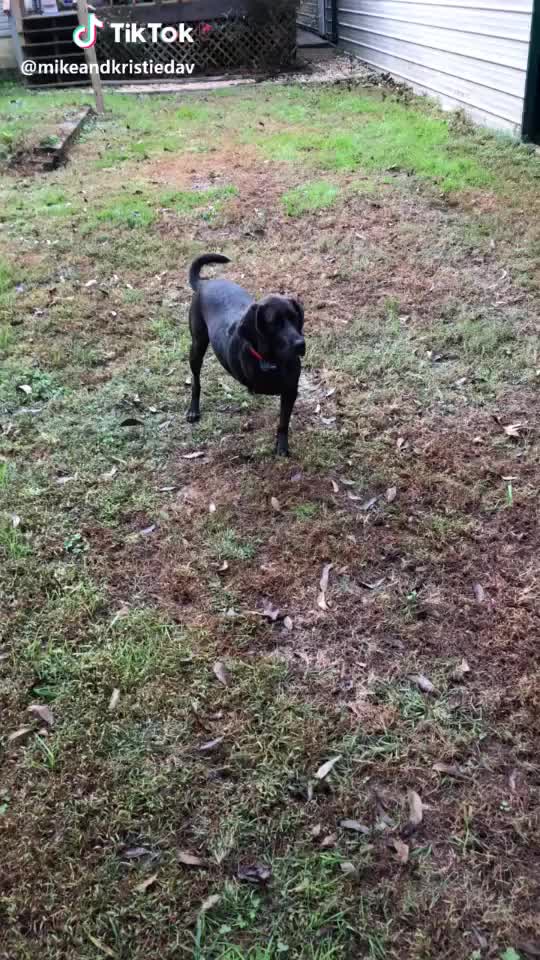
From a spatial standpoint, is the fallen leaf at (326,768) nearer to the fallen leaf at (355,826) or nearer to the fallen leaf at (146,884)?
the fallen leaf at (355,826)

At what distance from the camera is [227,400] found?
398 cm

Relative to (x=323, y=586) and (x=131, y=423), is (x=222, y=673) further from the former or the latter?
(x=131, y=423)

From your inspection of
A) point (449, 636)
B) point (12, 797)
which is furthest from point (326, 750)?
point (12, 797)

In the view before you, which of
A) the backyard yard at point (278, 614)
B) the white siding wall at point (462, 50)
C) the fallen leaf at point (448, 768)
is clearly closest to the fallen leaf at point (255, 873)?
the backyard yard at point (278, 614)

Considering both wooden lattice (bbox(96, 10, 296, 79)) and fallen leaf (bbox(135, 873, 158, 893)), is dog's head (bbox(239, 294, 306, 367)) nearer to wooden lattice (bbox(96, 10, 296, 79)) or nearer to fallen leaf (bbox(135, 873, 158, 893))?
fallen leaf (bbox(135, 873, 158, 893))

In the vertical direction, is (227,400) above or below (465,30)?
below

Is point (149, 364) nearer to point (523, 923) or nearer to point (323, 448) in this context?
point (323, 448)

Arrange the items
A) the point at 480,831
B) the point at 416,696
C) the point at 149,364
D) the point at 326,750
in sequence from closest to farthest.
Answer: the point at 480,831
the point at 326,750
the point at 416,696
the point at 149,364

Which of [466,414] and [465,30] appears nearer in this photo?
[466,414]

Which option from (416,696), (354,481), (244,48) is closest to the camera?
(416,696)

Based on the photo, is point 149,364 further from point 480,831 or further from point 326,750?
point 480,831

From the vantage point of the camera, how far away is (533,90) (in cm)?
743

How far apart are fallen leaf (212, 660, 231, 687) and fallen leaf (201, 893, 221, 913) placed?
68cm

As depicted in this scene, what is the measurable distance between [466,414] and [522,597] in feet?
4.49
